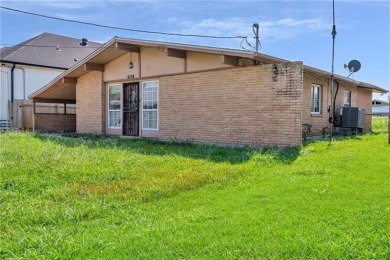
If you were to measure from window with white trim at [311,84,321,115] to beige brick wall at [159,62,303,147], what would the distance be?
4.03 metres

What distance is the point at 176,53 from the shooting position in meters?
11.8

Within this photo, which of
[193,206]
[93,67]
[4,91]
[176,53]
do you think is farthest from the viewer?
[4,91]

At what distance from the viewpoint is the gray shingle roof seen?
73.7 feet

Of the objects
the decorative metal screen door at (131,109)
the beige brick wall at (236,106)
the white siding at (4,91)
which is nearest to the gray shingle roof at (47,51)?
the white siding at (4,91)

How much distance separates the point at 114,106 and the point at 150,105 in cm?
235

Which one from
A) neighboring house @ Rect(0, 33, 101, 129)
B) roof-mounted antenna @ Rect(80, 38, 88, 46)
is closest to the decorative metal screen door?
neighboring house @ Rect(0, 33, 101, 129)

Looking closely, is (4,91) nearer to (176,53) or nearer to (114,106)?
(114,106)

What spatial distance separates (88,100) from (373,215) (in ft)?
45.2

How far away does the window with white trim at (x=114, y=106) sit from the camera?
1483 centimetres

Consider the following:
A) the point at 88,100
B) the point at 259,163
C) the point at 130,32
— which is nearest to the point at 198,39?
the point at 130,32

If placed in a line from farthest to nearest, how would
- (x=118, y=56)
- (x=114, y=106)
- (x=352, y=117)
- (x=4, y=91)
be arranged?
1. (x=4, y=91)
2. (x=114, y=106)
3. (x=118, y=56)
4. (x=352, y=117)

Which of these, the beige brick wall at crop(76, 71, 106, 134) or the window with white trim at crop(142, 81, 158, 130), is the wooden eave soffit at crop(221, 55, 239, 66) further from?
the beige brick wall at crop(76, 71, 106, 134)

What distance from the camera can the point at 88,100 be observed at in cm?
1595

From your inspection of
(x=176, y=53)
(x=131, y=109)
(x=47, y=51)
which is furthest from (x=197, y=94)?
(x=47, y=51)
